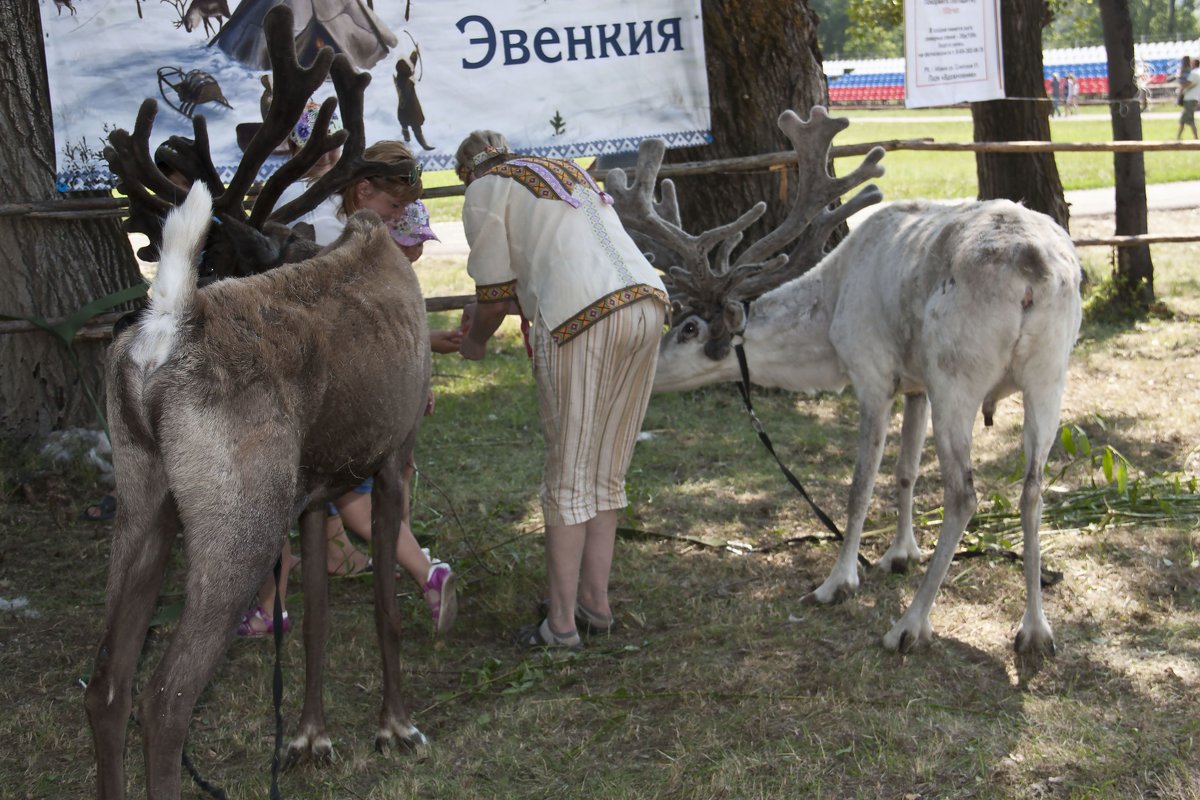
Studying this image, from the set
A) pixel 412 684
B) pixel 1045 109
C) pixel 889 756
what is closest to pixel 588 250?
pixel 412 684

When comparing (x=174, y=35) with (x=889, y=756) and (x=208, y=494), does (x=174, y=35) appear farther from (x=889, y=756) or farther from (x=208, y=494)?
(x=889, y=756)

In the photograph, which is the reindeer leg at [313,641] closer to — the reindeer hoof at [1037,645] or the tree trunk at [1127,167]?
the reindeer hoof at [1037,645]

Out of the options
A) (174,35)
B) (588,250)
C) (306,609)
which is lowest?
(306,609)

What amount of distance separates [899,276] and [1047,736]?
2.03m

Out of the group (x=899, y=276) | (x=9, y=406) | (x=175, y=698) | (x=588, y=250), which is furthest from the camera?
(x=9, y=406)

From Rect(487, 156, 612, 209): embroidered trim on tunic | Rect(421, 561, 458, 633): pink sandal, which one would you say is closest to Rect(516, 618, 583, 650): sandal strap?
Rect(421, 561, 458, 633): pink sandal

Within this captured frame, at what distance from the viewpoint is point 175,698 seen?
10.3 ft

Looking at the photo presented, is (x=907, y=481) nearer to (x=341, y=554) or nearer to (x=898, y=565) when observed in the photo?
(x=898, y=565)

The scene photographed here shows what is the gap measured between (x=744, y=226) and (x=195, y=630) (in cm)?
360

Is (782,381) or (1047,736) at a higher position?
(782,381)

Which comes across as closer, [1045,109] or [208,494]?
[208,494]

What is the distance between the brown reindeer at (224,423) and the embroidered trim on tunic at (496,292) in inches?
31.4

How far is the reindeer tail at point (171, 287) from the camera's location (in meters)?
A: 3.18

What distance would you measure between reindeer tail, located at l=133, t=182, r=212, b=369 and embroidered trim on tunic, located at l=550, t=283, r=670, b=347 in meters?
1.75
